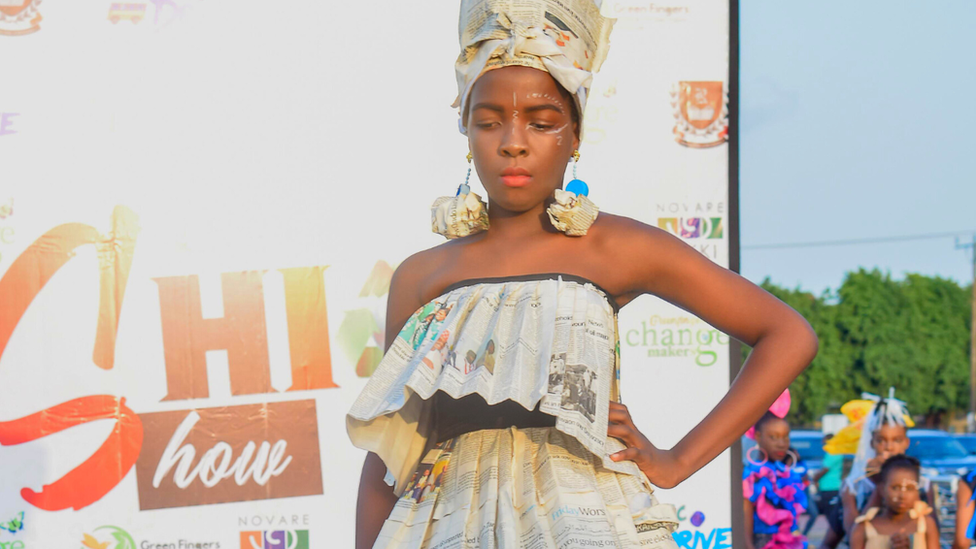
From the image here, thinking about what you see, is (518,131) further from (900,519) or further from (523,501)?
(900,519)

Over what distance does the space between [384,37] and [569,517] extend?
3.11m

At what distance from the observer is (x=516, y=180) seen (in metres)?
1.58

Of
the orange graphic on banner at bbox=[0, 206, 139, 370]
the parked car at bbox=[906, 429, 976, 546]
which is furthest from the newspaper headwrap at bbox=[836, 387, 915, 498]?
the orange graphic on banner at bbox=[0, 206, 139, 370]

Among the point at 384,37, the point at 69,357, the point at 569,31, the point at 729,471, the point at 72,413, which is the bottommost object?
the point at 729,471

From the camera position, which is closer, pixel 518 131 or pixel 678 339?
pixel 518 131

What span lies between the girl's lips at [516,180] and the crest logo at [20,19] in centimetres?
330

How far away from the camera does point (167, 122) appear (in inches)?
159

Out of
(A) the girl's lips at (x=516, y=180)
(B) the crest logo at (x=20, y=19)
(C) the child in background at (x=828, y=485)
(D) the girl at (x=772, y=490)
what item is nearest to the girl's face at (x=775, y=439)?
(D) the girl at (x=772, y=490)

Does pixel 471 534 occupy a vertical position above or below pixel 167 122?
below

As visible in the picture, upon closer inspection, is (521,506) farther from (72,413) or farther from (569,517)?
(72,413)

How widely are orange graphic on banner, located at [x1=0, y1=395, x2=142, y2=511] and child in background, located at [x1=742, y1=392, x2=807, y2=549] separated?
2.94m

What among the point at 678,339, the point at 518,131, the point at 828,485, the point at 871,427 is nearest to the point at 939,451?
the point at 828,485

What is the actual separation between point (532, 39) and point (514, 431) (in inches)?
26.1

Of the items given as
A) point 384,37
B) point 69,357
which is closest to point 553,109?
point 384,37
